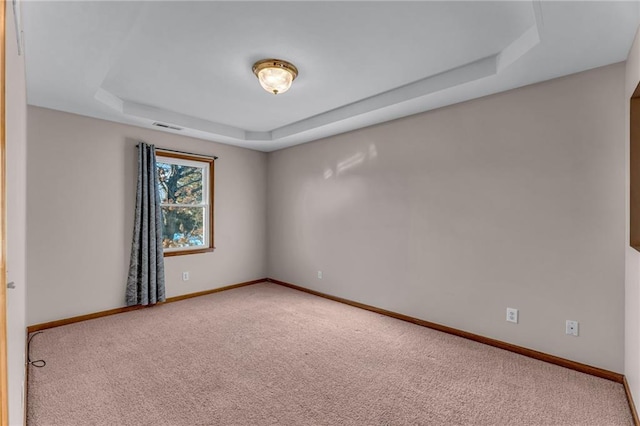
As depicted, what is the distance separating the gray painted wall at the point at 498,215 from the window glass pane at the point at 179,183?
193cm

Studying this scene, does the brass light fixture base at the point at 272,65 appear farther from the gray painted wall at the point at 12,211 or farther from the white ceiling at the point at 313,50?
the gray painted wall at the point at 12,211

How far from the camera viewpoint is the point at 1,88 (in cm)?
90

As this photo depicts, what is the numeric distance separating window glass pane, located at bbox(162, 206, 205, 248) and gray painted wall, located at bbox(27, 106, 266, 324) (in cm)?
26

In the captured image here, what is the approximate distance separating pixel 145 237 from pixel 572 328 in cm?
447

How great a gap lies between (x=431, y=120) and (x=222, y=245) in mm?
3453

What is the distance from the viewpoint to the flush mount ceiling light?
261 cm

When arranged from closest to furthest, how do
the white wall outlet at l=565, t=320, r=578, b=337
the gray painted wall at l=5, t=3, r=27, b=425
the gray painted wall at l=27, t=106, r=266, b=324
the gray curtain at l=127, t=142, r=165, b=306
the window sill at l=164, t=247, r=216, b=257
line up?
the gray painted wall at l=5, t=3, r=27, b=425
the white wall outlet at l=565, t=320, r=578, b=337
the gray painted wall at l=27, t=106, r=266, b=324
the gray curtain at l=127, t=142, r=165, b=306
the window sill at l=164, t=247, r=216, b=257

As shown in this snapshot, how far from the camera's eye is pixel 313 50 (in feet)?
8.13

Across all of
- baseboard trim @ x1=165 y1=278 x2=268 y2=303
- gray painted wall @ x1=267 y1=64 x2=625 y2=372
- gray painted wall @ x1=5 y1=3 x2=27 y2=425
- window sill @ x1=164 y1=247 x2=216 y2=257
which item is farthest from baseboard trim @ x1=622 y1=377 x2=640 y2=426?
window sill @ x1=164 y1=247 x2=216 y2=257

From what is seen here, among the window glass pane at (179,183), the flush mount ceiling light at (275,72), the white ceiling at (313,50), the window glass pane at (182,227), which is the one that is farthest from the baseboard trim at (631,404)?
the window glass pane at (179,183)

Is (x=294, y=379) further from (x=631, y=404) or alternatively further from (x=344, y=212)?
(x=344, y=212)

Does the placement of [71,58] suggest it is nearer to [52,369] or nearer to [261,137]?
[52,369]

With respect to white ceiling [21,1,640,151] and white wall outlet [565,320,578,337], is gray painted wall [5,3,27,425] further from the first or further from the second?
→ white wall outlet [565,320,578,337]

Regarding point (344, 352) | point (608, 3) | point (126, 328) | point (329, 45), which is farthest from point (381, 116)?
point (126, 328)
